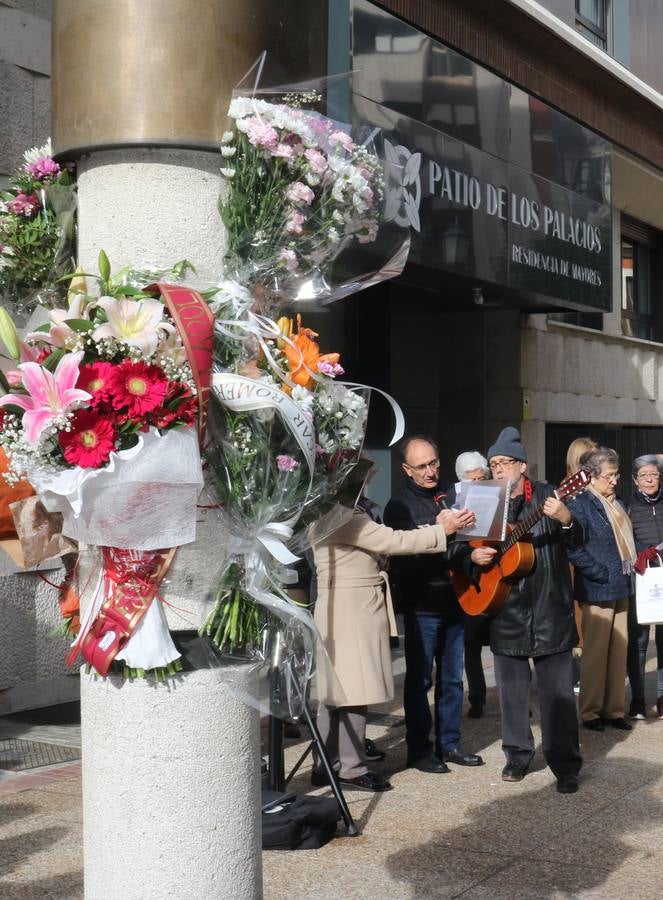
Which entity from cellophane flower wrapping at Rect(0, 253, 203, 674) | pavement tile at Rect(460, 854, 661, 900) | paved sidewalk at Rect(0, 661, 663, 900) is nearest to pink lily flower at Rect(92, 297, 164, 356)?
cellophane flower wrapping at Rect(0, 253, 203, 674)

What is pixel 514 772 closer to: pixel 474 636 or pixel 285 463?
pixel 474 636

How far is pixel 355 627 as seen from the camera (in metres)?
6.72

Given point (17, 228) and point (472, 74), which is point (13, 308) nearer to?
point (17, 228)

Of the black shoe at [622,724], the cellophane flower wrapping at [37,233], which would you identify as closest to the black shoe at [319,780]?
the black shoe at [622,724]

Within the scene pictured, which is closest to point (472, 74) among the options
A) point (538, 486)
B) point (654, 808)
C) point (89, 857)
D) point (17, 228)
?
point (538, 486)

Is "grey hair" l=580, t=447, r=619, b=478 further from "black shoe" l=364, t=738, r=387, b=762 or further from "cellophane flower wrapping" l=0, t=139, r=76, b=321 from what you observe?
"cellophane flower wrapping" l=0, t=139, r=76, b=321

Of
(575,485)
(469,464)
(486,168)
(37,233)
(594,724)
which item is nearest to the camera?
(37,233)

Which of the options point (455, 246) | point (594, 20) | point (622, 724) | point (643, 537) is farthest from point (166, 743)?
point (594, 20)

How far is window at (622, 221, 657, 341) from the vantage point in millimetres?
19094

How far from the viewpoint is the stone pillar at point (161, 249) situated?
3291 mm

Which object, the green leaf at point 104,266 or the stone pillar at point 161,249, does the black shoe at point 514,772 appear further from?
the green leaf at point 104,266

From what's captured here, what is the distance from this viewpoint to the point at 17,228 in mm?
3836

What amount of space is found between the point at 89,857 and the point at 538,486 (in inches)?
170

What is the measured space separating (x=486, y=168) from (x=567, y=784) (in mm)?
7177
